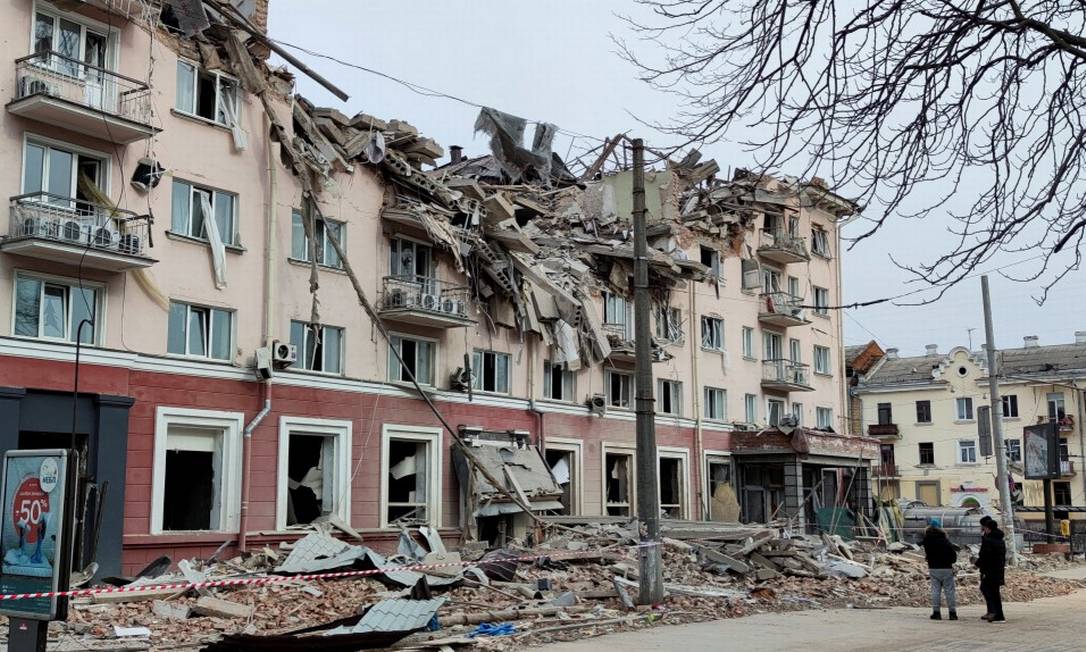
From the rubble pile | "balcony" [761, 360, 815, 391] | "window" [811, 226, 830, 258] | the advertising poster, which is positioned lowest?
the rubble pile

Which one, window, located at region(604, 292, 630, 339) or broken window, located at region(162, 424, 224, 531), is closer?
broken window, located at region(162, 424, 224, 531)

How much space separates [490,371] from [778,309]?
54.9ft

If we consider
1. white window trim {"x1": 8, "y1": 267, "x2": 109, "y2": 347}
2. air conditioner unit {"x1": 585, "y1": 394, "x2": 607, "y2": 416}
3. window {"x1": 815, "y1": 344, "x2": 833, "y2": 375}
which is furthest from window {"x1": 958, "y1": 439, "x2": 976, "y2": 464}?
white window trim {"x1": 8, "y1": 267, "x2": 109, "y2": 347}

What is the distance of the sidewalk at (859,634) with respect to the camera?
14.0m

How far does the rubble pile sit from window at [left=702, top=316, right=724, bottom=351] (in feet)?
37.7

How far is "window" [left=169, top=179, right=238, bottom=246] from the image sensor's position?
24.0 m

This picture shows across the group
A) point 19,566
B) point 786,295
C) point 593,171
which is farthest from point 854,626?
point 786,295

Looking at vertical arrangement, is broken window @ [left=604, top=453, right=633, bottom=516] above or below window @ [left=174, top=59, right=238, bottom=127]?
below

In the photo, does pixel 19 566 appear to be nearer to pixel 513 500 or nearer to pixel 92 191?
pixel 92 191

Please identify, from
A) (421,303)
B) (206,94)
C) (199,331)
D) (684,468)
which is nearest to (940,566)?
(421,303)

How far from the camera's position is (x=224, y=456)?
24.2 metres

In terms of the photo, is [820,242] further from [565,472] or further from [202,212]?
[202,212]

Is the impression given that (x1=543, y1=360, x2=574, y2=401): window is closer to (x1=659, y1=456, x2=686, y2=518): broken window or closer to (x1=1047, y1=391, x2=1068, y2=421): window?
(x1=659, y1=456, x2=686, y2=518): broken window

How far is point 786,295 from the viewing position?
44719 millimetres
